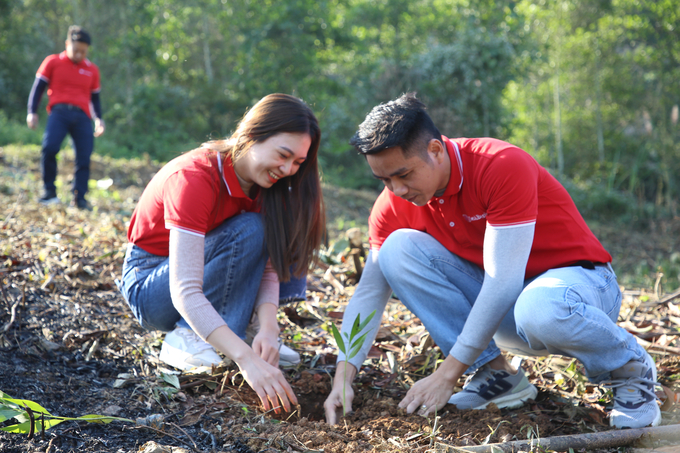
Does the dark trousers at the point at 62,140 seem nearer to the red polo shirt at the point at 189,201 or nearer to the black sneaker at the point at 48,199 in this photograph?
the black sneaker at the point at 48,199

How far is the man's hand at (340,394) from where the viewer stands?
1.80 meters

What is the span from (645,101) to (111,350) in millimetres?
10934

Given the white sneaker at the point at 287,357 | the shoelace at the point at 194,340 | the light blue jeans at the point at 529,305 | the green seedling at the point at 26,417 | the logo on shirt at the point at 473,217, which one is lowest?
the white sneaker at the point at 287,357

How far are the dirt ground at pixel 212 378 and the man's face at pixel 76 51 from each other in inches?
98.7

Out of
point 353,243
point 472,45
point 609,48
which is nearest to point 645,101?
point 609,48

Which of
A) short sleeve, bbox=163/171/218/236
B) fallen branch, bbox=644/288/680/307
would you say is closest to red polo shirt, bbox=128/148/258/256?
short sleeve, bbox=163/171/218/236

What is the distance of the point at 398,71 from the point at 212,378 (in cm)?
808

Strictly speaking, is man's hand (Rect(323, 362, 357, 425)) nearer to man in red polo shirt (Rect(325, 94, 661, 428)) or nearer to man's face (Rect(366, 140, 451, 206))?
man in red polo shirt (Rect(325, 94, 661, 428))

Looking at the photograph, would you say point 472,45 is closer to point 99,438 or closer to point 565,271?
point 565,271

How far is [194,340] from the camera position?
2.09m

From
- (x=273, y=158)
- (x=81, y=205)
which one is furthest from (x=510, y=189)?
(x=81, y=205)

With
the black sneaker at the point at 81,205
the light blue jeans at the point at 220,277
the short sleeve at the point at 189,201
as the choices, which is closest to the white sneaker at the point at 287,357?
the light blue jeans at the point at 220,277

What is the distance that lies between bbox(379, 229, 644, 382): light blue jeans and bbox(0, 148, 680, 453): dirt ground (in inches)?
10.0

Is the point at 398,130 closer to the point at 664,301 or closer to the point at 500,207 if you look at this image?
the point at 500,207
